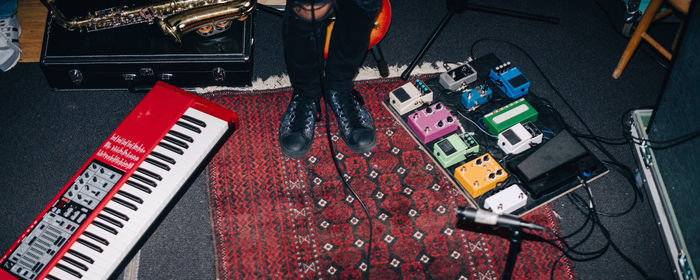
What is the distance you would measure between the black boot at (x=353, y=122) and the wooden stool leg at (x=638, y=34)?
1.52 m

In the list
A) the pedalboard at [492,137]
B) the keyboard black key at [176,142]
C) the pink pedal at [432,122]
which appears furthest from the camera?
the pink pedal at [432,122]

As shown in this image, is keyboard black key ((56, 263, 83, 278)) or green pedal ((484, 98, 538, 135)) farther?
green pedal ((484, 98, 538, 135))

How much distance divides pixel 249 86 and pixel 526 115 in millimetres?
1542

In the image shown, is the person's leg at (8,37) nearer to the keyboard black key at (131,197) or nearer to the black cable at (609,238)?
the keyboard black key at (131,197)

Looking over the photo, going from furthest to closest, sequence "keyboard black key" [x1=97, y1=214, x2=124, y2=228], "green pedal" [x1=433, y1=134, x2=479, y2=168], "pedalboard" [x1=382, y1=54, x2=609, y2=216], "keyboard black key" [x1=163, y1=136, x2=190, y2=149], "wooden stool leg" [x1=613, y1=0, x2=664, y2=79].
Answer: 1. "wooden stool leg" [x1=613, y1=0, x2=664, y2=79]
2. "green pedal" [x1=433, y1=134, x2=479, y2=168]
3. "pedalboard" [x1=382, y1=54, x2=609, y2=216]
4. "keyboard black key" [x1=163, y1=136, x2=190, y2=149]
5. "keyboard black key" [x1=97, y1=214, x2=124, y2=228]

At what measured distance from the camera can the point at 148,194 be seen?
2.40 m

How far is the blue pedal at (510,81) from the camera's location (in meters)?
2.97

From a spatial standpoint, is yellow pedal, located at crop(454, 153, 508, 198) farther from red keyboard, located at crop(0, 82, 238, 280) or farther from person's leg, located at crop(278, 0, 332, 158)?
red keyboard, located at crop(0, 82, 238, 280)

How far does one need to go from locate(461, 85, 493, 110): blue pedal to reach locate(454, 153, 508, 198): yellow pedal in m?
0.35

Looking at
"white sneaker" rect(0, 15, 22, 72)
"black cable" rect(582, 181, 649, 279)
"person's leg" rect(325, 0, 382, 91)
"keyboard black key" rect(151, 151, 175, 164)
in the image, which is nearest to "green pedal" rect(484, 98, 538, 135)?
"black cable" rect(582, 181, 649, 279)

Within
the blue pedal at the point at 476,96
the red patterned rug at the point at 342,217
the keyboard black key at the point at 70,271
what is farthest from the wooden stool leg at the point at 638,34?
the keyboard black key at the point at 70,271

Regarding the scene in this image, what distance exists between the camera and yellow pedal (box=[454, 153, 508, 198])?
8.73 feet

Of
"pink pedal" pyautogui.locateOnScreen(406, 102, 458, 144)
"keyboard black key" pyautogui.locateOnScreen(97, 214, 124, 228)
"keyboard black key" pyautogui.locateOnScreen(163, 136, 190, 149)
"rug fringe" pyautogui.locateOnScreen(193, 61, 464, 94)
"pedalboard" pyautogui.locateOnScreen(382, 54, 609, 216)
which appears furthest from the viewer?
"rug fringe" pyautogui.locateOnScreen(193, 61, 464, 94)

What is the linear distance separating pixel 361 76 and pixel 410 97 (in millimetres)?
431
